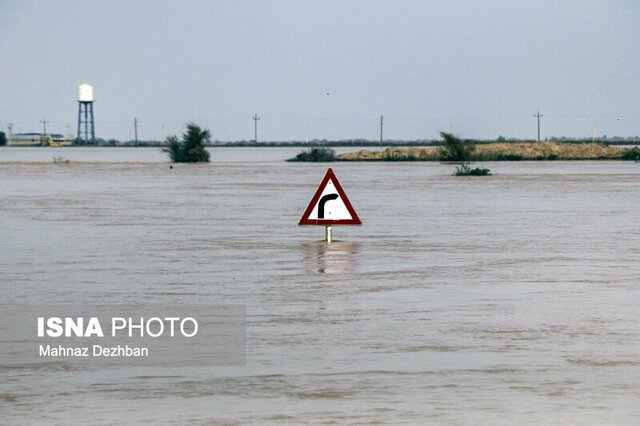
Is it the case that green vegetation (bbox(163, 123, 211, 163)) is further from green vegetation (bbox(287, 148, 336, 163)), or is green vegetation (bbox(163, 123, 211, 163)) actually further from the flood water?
the flood water

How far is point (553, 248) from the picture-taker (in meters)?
22.5

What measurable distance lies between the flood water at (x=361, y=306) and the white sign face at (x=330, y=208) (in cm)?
54

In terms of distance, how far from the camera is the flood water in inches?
364

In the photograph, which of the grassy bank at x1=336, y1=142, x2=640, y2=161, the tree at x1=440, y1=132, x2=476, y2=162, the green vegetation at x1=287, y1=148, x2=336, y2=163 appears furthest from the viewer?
the grassy bank at x1=336, y1=142, x2=640, y2=161

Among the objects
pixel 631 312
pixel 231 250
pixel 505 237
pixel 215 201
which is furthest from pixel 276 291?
pixel 215 201

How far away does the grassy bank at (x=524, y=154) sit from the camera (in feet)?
383

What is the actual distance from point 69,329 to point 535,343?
430cm

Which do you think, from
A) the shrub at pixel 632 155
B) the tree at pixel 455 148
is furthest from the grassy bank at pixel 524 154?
the tree at pixel 455 148

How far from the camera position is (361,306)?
14.8 m

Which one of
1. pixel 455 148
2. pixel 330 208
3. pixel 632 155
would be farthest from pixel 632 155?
pixel 330 208

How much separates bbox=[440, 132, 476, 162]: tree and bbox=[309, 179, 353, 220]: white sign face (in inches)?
2709

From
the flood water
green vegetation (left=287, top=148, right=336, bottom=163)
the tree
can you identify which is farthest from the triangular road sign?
green vegetation (left=287, top=148, right=336, bottom=163)

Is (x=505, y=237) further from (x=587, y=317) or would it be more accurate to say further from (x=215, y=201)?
(x=215, y=201)

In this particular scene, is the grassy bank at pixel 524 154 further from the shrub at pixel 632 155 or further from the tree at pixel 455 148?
the tree at pixel 455 148
